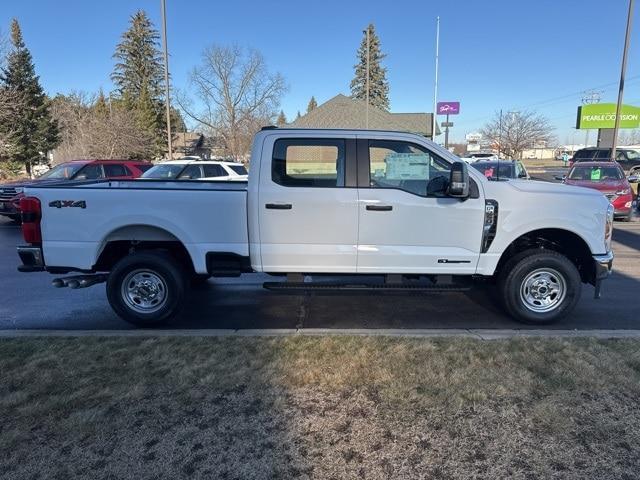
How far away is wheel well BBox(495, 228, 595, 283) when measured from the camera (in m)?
5.29

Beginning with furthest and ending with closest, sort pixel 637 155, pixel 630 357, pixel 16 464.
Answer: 1. pixel 637 155
2. pixel 630 357
3. pixel 16 464

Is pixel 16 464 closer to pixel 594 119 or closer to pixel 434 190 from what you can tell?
pixel 434 190

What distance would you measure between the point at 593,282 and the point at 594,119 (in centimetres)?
6065

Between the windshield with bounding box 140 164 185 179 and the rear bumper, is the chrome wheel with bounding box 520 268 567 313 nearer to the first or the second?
the rear bumper

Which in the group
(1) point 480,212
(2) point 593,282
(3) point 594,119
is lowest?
(2) point 593,282

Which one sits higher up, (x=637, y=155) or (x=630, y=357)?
(x=637, y=155)

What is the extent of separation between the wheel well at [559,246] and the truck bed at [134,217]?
9.97 ft

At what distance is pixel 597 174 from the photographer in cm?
1420

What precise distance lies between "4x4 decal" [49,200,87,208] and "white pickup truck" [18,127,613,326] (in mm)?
11

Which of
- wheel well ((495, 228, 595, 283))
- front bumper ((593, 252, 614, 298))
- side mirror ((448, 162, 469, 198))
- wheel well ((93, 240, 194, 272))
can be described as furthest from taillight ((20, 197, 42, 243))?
front bumper ((593, 252, 614, 298))

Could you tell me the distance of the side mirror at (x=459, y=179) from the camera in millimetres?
4684

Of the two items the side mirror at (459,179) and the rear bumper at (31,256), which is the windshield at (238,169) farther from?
the side mirror at (459,179)

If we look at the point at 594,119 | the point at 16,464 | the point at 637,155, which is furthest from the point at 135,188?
the point at 594,119

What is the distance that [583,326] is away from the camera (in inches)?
209
